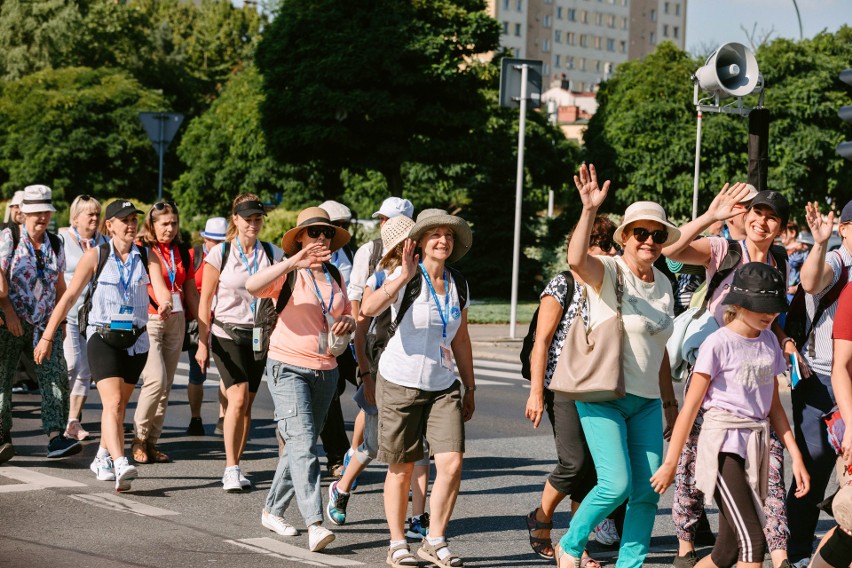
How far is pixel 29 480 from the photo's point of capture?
27.3 feet

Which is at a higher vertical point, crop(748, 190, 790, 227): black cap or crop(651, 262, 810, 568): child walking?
crop(748, 190, 790, 227): black cap

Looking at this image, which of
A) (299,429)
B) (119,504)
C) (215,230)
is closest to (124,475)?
(119,504)

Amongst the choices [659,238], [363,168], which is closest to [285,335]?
[659,238]

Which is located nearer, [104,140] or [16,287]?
[16,287]

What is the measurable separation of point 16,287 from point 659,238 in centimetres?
508

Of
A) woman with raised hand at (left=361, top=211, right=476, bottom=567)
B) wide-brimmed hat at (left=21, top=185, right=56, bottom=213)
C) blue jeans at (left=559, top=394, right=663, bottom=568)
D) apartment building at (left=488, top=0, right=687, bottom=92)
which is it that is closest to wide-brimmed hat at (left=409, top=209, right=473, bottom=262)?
woman with raised hand at (left=361, top=211, right=476, bottom=567)

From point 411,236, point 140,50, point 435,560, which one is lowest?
point 435,560

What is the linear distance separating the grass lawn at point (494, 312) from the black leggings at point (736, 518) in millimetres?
17619

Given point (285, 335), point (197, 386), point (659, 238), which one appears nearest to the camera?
point (659, 238)

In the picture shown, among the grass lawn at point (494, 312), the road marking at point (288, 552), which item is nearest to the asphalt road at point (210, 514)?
the road marking at point (288, 552)

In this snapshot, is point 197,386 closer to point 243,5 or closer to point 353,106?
point 353,106

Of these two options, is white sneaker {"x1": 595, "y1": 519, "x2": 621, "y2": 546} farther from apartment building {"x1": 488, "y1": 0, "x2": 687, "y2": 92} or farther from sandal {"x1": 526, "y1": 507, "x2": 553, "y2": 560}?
apartment building {"x1": 488, "y1": 0, "x2": 687, "y2": 92}

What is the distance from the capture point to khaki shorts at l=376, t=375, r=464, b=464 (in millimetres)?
6270

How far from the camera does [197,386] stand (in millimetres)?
10625
